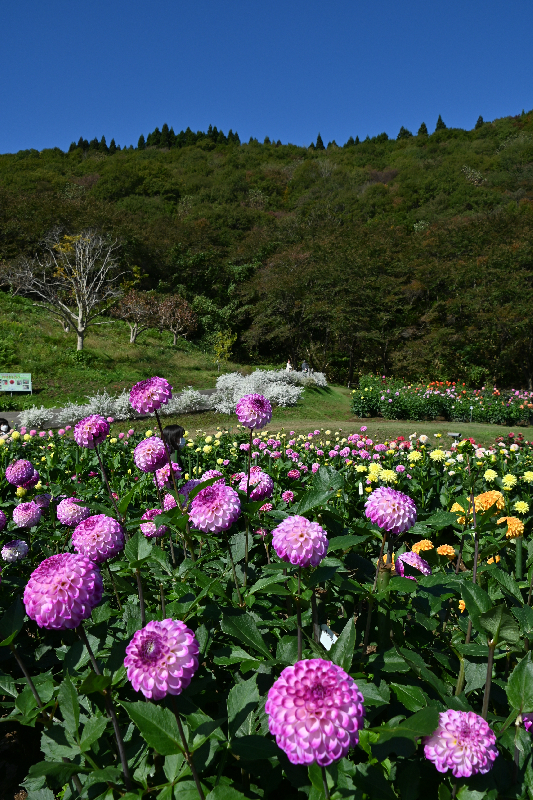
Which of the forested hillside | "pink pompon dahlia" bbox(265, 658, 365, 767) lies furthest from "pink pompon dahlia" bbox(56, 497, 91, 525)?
the forested hillside

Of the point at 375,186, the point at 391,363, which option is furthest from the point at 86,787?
the point at 375,186

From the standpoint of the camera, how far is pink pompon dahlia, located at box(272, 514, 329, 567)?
1015 mm

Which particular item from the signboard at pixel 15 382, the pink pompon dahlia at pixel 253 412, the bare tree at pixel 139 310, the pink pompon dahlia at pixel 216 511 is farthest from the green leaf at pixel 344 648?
the bare tree at pixel 139 310

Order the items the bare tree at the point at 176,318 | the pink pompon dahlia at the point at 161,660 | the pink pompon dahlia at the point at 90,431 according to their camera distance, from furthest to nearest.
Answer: the bare tree at the point at 176,318 < the pink pompon dahlia at the point at 90,431 < the pink pompon dahlia at the point at 161,660

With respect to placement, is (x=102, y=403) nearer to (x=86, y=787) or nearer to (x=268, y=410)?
(x=268, y=410)

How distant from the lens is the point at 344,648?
3.31 ft

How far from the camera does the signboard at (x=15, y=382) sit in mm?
10383

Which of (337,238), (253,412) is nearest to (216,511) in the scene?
(253,412)

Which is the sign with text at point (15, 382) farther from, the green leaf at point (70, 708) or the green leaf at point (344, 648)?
the green leaf at point (344, 648)

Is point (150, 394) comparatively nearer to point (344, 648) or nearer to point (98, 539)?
point (98, 539)

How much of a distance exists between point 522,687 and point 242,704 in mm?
591

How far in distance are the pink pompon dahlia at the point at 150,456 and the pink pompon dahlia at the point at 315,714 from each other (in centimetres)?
130

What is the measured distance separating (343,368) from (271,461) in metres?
15.9

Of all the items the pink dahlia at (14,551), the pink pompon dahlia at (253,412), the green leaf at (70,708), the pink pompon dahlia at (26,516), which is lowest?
the pink dahlia at (14,551)
